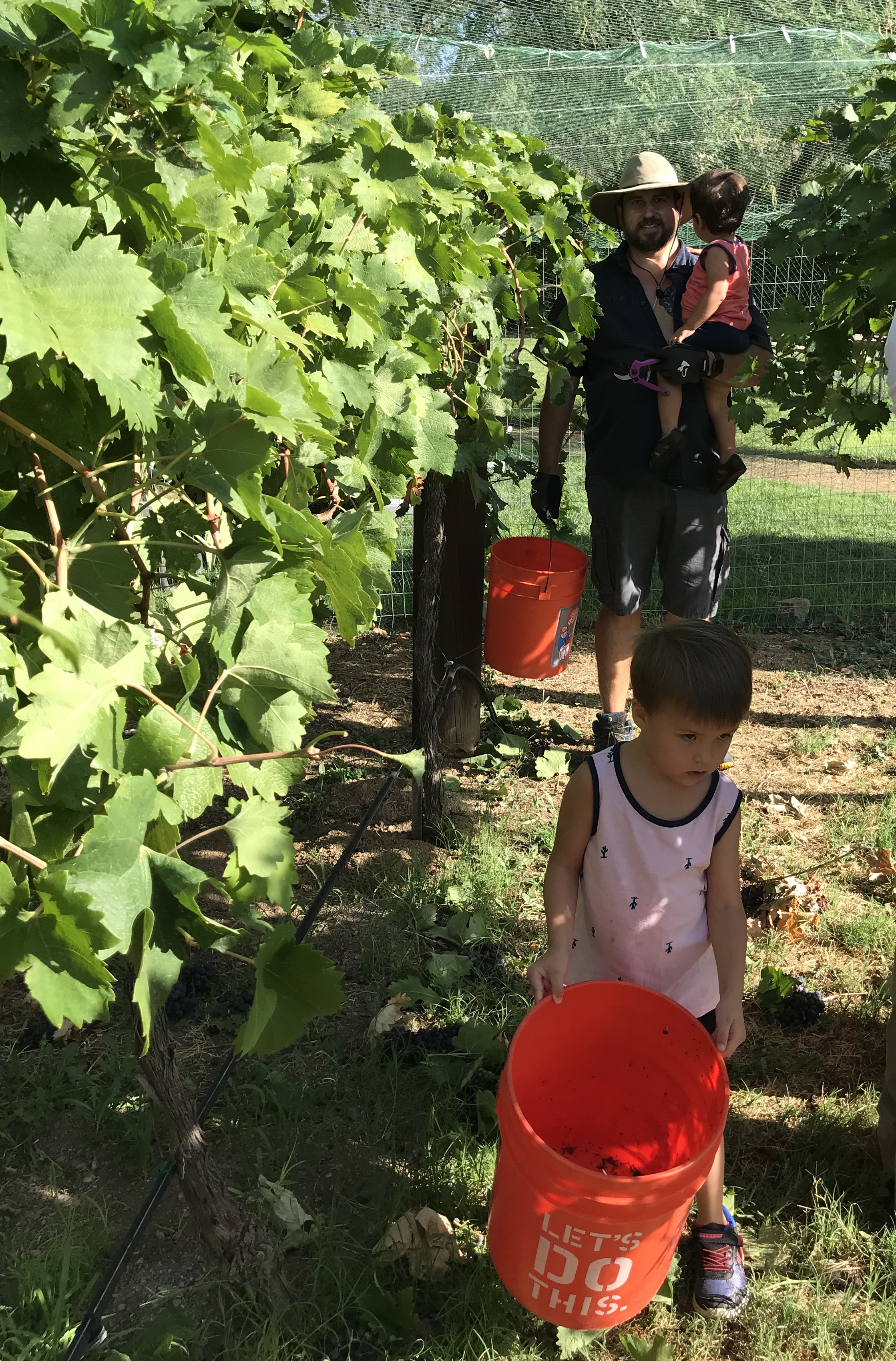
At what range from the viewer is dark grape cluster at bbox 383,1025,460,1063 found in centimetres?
247

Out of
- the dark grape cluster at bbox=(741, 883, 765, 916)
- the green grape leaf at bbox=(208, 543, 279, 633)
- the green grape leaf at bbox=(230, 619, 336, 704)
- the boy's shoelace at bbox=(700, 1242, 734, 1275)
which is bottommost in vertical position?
the boy's shoelace at bbox=(700, 1242, 734, 1275)

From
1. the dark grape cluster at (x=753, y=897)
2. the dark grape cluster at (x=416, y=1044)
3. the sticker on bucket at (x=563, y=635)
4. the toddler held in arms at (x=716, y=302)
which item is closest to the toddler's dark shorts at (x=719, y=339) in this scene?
the toddler held in arms at (x=716, y=302)

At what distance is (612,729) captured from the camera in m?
3.78

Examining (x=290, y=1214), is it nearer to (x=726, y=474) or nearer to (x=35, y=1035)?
(x=35, y=1035)

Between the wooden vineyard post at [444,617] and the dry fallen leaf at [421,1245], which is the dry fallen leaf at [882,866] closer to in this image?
the wooden vineyard post at [444,617]

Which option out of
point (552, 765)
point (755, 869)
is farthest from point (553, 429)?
point (755, 869)

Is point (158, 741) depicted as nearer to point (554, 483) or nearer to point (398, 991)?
point (398, 991)

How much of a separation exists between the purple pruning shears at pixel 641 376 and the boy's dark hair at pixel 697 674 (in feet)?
5.80

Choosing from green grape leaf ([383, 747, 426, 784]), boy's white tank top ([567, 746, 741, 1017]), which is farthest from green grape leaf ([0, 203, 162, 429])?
boy's white tank top ([567, 746, 741, 1017])

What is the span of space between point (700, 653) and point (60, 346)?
121 cm

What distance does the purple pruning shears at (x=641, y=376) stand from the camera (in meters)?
3.40

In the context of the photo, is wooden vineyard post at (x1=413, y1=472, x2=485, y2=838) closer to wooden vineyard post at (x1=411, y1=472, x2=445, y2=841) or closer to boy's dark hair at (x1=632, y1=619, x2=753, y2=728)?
wooden vineyard post at (x1=411, y1=472, x2=445, y2=841)

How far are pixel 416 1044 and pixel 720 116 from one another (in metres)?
6.73

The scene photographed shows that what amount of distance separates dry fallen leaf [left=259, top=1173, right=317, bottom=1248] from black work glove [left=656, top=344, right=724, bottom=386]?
255cm
